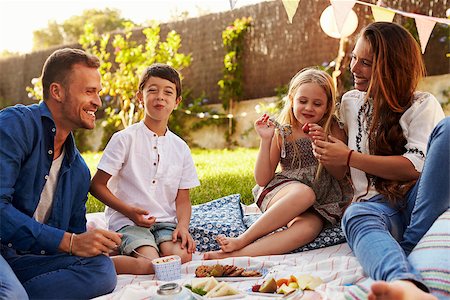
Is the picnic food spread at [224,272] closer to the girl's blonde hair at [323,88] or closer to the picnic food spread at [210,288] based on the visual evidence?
the picnic food spread at [210,288]

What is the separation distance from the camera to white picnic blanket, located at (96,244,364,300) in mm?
1804

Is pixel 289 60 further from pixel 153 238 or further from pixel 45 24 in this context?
pixel 45 24

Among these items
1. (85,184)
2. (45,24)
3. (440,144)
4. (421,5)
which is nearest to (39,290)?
(85,184)

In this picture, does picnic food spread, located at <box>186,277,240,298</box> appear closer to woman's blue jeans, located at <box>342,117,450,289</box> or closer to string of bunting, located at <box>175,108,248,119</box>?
woman's blue jeans, located at <box>342,117,450,289</box>

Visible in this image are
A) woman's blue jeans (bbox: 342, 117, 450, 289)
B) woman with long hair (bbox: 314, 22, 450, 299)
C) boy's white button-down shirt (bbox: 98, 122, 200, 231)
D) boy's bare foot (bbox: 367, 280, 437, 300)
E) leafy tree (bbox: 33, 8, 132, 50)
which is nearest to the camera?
boy's bare foot (bbox: 367, 280, 437, 300)

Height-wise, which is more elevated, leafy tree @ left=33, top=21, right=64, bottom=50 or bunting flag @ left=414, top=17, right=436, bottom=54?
bunting flag @ left=414, top=17, right=436, bottom=54

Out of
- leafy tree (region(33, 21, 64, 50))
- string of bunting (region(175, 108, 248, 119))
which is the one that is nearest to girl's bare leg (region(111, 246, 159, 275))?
string of bunting (region(175, 108, 248, 119))

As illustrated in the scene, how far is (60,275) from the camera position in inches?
→ 72.4

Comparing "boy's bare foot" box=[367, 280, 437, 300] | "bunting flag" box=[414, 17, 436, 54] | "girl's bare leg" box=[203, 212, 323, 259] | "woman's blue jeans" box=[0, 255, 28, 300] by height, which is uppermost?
"bunting flag" box=[414, 17, 436, 54]

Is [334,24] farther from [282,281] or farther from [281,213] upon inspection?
[282,281]

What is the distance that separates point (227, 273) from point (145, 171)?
72cm

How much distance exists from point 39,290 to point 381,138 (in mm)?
1488

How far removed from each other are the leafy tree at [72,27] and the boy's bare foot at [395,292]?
1707cm

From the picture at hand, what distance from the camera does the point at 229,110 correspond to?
315 inches
